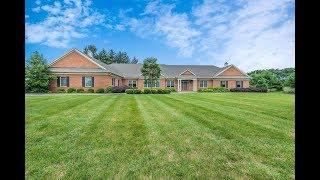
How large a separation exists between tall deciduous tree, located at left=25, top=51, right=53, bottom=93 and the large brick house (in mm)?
1311

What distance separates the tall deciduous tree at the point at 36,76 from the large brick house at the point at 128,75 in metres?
1.31

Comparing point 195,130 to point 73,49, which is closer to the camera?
point 195,130

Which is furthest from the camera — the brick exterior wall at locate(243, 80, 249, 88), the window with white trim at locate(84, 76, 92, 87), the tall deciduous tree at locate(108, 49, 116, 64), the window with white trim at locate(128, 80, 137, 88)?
the tall deciduous tree at locate(108, 49, 116, 64)

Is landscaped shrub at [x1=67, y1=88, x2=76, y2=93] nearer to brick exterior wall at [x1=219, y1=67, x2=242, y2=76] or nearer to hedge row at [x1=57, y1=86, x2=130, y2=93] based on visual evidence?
hedge row at [x1=57, y1=86, x2=130, y2=93]

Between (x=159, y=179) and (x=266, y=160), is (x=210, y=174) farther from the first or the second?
(x=266, y=160)

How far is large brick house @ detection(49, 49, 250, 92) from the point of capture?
39625mm

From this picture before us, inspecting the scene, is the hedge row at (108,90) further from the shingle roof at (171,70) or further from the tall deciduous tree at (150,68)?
the shingle roof at (171,70)

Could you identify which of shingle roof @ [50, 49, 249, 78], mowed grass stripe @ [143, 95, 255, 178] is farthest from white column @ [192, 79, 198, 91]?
mowed grass stripe @ [143, 95, 255, 178]

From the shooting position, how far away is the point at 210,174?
4.52m

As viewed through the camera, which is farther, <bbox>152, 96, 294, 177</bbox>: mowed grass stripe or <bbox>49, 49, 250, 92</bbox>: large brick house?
<bbox>49, 49, 250, 92</bbox>: large brick house

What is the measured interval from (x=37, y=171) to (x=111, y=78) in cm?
3745
